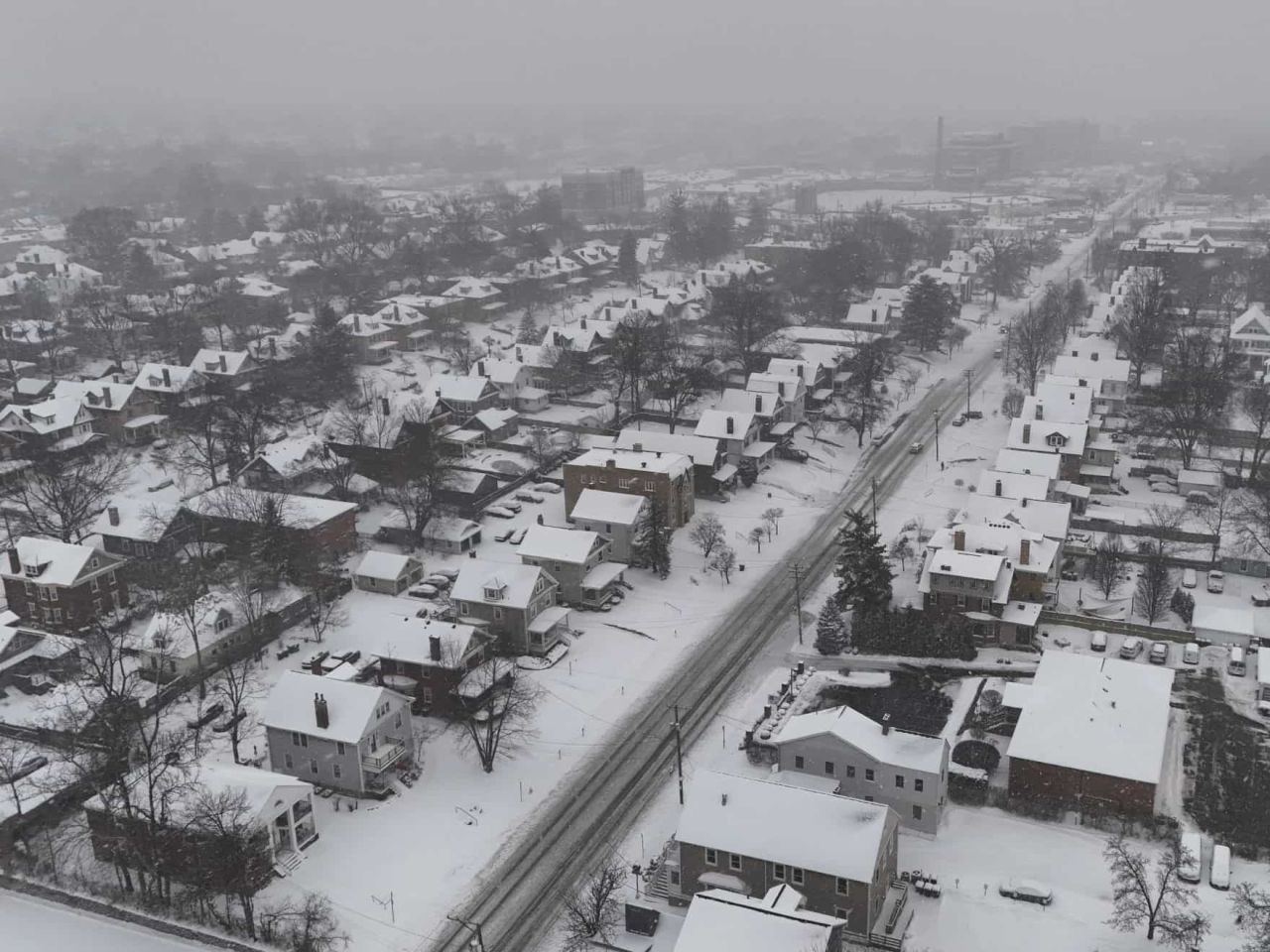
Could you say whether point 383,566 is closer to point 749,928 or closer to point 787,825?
point 787,825

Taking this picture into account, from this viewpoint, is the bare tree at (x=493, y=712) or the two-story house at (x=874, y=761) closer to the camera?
the two-story house at (x=874, y=761)

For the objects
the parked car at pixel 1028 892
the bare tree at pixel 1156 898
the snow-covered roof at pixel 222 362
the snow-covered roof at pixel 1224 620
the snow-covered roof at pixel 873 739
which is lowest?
the parked car at pixel 1028 892

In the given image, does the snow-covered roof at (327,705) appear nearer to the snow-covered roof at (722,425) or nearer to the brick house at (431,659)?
the brick house at (431,659)

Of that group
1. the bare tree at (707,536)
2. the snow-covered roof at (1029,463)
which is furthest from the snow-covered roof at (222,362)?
the snow-covered roof at (1029,463)

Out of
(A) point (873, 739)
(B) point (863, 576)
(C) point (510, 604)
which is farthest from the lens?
(B) point (863, 576)

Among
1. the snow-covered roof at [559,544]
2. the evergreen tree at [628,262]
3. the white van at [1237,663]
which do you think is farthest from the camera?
the evergreen tree at [628,262]

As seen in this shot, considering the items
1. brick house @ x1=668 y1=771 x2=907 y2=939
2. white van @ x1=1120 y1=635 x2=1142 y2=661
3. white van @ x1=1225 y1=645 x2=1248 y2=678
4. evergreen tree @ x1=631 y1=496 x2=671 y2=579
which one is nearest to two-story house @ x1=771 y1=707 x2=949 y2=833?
brick house @ x1=668 y1=771 x2=907 y2=939

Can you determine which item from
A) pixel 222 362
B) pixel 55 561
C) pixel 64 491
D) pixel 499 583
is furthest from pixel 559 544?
pixel 222 362

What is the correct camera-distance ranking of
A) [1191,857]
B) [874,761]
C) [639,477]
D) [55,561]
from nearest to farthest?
[1191,857] < [874,761] < [55,561] < [639,477]
